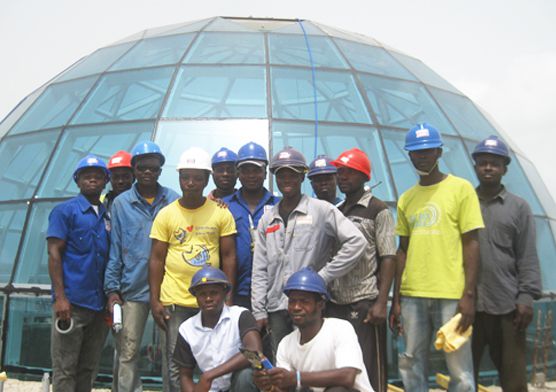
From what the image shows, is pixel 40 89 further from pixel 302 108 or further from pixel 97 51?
pixel 302 108

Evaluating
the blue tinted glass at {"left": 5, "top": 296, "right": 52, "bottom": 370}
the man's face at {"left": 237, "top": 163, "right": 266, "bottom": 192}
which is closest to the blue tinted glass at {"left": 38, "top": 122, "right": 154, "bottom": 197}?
the blue tinted glass at {"left": 5, "top": 296, "right": 52, "bottom": 370}

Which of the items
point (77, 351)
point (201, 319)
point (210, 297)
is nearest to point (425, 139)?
point (210, 297)

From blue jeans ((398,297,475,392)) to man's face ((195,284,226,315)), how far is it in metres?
1.31

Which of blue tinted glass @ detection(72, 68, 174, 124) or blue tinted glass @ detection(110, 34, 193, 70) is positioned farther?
blue tinted glass @ detection(110, 34, 193, 70)

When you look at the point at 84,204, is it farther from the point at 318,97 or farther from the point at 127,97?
the point at 318,97

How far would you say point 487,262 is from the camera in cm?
449

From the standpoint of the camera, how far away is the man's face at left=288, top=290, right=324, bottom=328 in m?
4.05

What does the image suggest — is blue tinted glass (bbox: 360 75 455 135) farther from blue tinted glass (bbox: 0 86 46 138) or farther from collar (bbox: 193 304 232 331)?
blue tinted glass (bbox: 0 86 46 138)

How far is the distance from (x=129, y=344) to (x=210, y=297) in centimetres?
101

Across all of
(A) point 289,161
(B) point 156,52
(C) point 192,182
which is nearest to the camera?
(A) point 289,161

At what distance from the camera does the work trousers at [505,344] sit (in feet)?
14.5

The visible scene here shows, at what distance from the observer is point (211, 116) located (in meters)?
8.25

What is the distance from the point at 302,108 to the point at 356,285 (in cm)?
434

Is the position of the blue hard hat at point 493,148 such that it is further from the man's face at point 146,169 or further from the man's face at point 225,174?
the man's face at point 146,169
